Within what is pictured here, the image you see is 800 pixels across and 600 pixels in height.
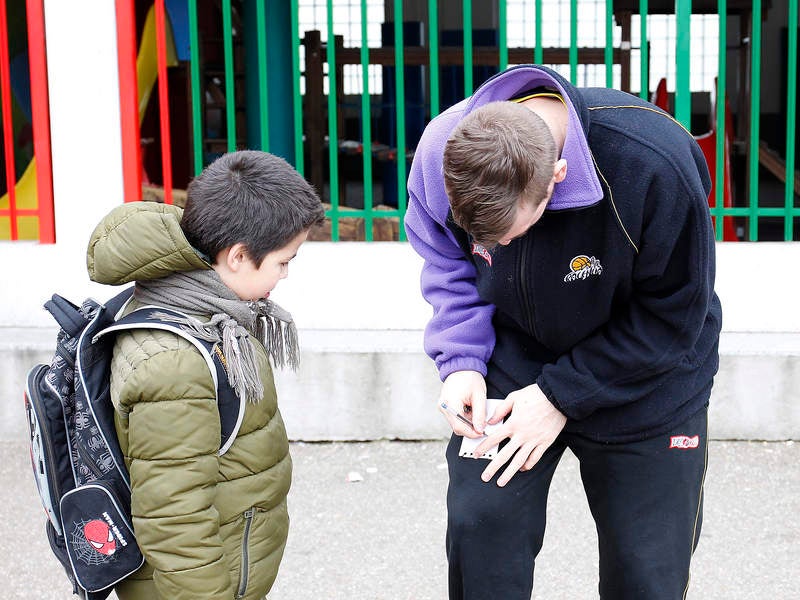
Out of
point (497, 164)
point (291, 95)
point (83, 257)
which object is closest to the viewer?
point (497, 164)

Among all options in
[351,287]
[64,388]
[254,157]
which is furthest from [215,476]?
[351,287]

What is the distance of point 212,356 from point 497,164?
699 millimetres

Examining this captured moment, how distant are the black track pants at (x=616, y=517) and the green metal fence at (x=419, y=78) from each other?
2.58m

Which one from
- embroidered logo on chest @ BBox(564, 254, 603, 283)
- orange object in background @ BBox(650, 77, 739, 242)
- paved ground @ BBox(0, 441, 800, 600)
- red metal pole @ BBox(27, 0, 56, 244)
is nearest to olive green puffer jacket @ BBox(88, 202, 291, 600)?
embroidered logo on chest @ BBox(564, 254, 603, 283)

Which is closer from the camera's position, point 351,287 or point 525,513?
point 525,513

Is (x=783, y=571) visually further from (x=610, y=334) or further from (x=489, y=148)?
(x=489, y=148)

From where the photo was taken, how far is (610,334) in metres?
2.30

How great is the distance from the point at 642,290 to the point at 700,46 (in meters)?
10.9

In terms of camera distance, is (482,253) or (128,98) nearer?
(482,253)

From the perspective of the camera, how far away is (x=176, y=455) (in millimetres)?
2080

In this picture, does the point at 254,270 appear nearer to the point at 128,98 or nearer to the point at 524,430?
the point at 524,430

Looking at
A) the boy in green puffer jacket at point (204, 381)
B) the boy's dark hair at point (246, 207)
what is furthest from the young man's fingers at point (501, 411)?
the boy's dark hair at point (246, 207)

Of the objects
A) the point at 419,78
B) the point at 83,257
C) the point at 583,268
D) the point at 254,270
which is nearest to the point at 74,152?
the point at 83,257

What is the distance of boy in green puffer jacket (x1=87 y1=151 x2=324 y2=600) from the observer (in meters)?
2.09
